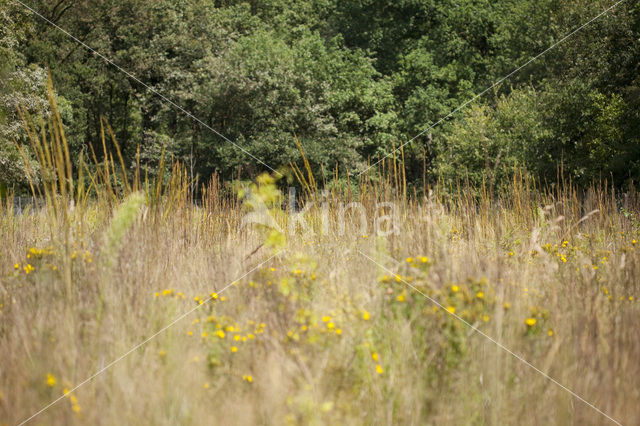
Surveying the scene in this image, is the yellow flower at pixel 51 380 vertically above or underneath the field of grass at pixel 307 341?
above

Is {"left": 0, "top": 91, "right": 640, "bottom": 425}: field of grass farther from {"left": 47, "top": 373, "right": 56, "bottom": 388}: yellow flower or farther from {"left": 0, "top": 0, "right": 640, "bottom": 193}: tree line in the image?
{"left": 0, "top": 0, "right": 640, "bottom": 193}: tree line

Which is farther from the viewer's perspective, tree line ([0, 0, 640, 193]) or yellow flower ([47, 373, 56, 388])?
tree line ([0, 0, 640, 193])

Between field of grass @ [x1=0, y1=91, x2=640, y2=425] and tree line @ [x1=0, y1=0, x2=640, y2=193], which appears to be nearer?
field of grass @ [x1=0, y1=91, x2=640, y2=425]

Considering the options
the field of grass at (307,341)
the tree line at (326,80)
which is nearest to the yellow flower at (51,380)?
the field of grass at (307,341)

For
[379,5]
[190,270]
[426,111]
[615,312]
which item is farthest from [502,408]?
[379,5]

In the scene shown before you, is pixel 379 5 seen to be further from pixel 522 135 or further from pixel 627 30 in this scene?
pixel 627 30

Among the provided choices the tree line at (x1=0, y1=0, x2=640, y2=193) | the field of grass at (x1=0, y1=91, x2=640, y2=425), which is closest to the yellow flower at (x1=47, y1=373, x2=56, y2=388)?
the field of grass at (x1=0, y1=91, x2=640, y2=425)

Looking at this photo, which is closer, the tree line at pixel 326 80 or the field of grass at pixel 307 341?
the field of grass at pixel 307 341

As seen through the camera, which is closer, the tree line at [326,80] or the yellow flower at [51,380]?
the yellow flower at [51,380]

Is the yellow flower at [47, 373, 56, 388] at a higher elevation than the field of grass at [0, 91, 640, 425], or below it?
higher

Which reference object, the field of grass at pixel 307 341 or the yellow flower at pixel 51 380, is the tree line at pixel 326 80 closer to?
the field of grass at pixel 307 341

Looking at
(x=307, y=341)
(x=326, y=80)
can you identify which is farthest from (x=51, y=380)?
(x=326, y=80)

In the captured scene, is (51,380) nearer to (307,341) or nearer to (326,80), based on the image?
(307,341)

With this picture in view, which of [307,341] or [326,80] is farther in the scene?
[326,80]
